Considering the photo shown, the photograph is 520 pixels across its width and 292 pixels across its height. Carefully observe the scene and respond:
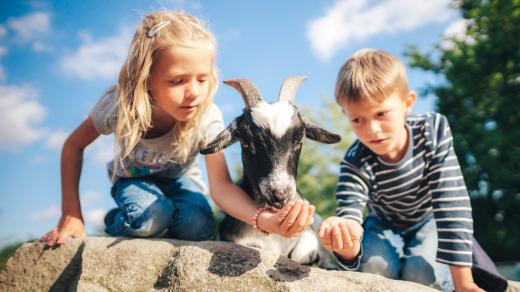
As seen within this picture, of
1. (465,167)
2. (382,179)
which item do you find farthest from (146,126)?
(465,167)

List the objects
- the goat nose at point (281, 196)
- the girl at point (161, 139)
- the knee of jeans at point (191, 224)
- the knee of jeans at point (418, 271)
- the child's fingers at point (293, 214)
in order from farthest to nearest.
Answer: the knee of jeans at point (191, 224) < the knee of jeans at point (418, 271) < the girl at point (161, 139) < the goat nose at point (281, 196) < the child's fingers at point (293, 214)

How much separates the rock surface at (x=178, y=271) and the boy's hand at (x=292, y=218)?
0.76 feet

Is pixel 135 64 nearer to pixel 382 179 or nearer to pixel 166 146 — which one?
pixel 166 146

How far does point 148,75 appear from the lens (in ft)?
9.59

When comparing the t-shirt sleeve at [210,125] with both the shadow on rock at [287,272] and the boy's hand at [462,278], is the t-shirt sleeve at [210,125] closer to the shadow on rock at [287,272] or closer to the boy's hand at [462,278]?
the shadow on rock at [287,272]

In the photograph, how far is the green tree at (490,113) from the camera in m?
9.94

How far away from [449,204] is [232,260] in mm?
1524

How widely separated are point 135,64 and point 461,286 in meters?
2.65

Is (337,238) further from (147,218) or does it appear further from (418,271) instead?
(147,218)

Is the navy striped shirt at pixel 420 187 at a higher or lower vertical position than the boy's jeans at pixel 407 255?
higher

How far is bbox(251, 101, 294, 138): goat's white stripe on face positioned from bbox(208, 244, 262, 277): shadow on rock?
72 centimetres

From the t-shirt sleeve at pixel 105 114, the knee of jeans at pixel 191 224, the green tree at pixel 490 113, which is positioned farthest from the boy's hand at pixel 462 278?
the green tree at pixel 490 113

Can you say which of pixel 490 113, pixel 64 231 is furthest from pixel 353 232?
pixel 490 113

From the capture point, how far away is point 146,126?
3.12 m
